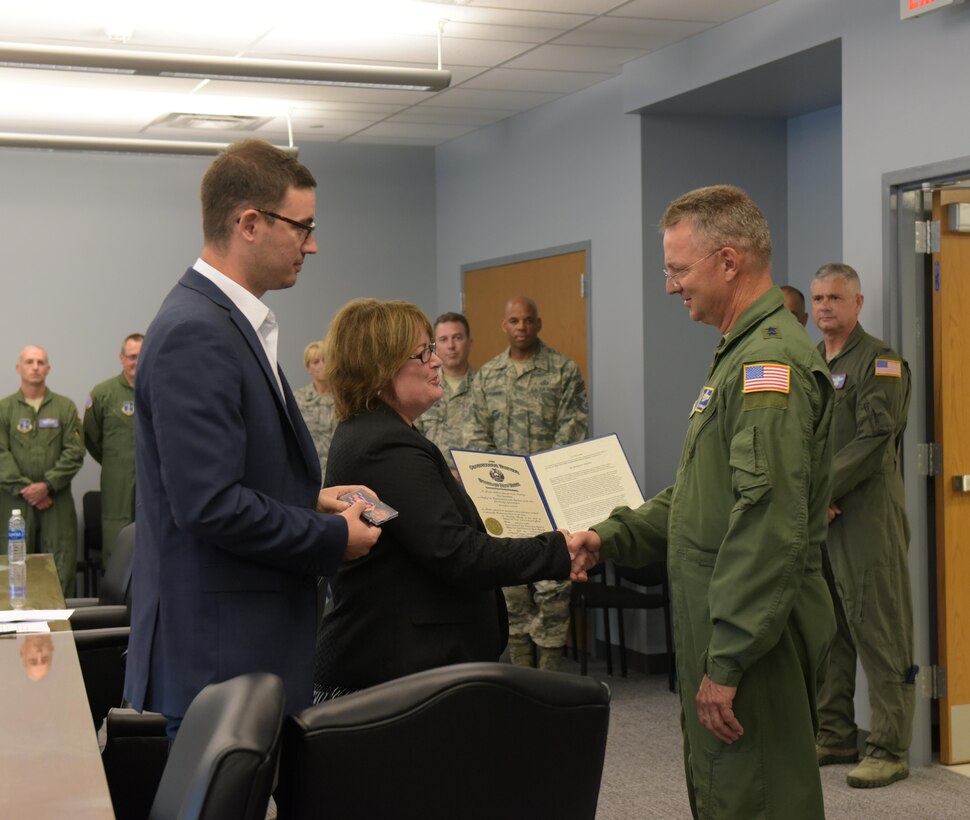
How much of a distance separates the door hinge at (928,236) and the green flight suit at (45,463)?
5.04m

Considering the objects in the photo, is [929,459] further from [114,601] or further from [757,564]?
[114,601]

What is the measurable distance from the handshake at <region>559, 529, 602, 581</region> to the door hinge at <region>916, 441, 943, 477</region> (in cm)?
222

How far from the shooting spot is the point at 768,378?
7.24 ft

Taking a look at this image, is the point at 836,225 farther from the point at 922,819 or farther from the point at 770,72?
the point at 922,819

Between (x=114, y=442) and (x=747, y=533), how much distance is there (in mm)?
5944

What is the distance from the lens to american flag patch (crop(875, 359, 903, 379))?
14.2ft

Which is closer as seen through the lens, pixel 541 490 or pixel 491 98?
pixel 541 490

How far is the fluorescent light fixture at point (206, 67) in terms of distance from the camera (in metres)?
4.61

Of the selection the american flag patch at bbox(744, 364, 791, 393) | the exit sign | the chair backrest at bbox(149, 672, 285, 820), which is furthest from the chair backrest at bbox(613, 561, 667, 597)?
the chair backrest at bbox(149, 672, 285, 820)

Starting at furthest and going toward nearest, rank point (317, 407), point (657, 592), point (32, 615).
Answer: point (317, 407) < point (657, 592) < point (32, 615)

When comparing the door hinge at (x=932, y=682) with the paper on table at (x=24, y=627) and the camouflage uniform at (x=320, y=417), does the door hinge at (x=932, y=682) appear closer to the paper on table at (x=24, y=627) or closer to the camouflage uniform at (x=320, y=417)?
the paper on table at (x=24, y=627)

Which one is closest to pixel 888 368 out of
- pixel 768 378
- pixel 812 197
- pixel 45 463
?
pixel 768 378

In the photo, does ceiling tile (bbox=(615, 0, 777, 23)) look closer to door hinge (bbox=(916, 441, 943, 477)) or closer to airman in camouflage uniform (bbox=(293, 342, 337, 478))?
door hinge (bbox=(916, 441, 943, 477))

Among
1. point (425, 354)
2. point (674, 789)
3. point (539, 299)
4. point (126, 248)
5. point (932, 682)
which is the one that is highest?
point (126, 248)
